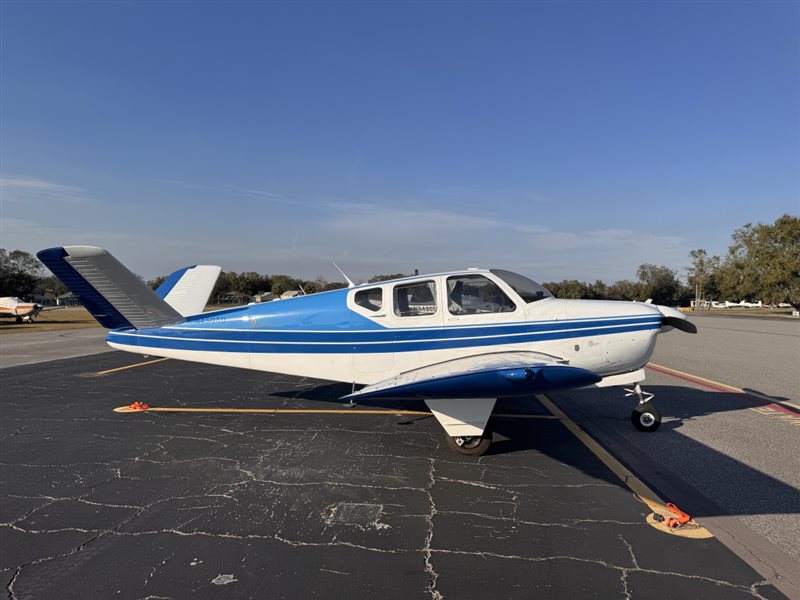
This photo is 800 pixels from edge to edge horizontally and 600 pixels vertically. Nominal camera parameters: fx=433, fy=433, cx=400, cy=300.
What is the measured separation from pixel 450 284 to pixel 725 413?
5215mm

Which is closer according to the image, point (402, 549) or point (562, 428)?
point (402, 549)

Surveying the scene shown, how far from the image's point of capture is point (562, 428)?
6262 mm

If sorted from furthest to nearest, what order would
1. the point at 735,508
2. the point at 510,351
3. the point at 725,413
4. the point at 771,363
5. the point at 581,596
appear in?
the point at 771,363
the point at 725,413
the point at 510,351
the point at 735,508
the point at 581,596

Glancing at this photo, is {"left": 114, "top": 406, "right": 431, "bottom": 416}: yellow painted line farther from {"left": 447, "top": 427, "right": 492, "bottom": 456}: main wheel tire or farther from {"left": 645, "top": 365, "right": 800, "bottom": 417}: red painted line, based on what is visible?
{"left": 645, "top": 365, "right": 800, "bottom": 417}: red painted line

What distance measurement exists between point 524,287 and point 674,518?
120 inches

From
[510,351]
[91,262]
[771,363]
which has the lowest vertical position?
[771,363]

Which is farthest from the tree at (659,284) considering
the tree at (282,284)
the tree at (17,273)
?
the tree at (17,273)

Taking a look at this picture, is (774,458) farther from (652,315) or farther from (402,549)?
(402,549)

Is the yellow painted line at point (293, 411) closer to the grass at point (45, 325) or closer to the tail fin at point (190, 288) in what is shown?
the tail fin at point (190, 288)

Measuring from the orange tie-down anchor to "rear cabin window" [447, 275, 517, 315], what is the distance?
2651 mm

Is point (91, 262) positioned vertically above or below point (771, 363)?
above

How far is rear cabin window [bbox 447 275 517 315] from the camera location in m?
5.60

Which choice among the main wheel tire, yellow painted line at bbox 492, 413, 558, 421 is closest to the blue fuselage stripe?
the main wheel tire

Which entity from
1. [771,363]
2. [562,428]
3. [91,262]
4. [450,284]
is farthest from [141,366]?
[771,363]
